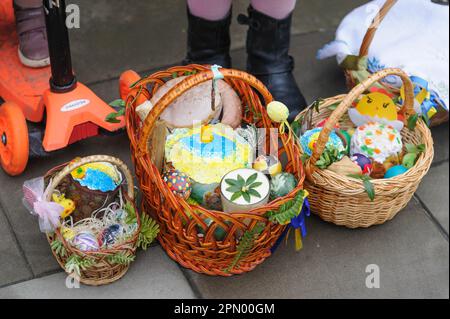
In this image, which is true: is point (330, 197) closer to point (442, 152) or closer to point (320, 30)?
point (442, 152)

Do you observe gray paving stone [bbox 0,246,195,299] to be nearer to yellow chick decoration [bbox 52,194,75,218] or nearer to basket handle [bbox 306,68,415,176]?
yellow chick decoration [bbox 52,194,75,218]

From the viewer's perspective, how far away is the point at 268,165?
1.61 m

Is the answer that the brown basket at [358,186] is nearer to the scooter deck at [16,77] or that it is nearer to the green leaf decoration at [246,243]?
the green leaf decoration at [246,243]

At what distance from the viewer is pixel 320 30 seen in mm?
2455

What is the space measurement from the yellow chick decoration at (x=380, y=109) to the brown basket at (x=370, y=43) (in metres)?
0.15

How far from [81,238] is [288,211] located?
491 mm

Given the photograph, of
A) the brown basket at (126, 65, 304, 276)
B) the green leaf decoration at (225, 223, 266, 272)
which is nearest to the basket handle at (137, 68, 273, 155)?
the brown basket at (126, 65, 304, 276)

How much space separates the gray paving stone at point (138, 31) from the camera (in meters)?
2.22

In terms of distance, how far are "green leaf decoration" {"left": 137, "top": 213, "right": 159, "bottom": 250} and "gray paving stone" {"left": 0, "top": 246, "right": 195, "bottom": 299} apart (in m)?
0.08

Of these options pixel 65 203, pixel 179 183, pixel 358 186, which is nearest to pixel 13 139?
pixel 65 203

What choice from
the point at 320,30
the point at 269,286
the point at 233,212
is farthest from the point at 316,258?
the point at 320,30

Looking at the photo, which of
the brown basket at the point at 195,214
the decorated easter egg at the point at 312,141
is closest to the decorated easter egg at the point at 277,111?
the brown basket at the point at 195,214

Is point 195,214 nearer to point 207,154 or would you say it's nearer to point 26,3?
point 207,154

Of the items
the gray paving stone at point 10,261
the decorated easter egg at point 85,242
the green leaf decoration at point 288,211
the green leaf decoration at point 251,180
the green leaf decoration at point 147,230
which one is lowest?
the gray paving stone at point 10,261
